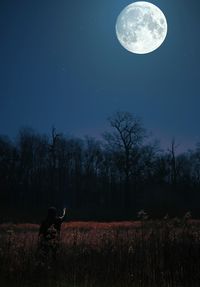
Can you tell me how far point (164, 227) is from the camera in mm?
10508

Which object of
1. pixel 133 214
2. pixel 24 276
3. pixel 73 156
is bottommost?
pixel 24 276

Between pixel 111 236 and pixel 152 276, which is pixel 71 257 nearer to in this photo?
pixel 111 236

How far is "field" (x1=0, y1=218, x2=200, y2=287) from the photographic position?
9617 mm

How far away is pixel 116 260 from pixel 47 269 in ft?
4.84

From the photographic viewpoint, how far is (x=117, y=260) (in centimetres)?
1044

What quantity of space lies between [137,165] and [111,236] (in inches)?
2561

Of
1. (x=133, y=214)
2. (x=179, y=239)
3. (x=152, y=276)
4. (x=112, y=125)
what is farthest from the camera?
(x=112, y=125)

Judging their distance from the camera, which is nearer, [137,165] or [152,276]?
[152,276]

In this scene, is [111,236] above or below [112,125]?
below

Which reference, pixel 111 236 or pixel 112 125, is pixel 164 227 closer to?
pixel 111 236

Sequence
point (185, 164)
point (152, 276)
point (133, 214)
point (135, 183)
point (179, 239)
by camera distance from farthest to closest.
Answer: point (185, 164) < point (135, 183) < point (133, 214) < point (179, 239) < point (152, 276)

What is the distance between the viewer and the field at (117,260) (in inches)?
379

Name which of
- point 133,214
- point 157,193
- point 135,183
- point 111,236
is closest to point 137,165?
point 135,183

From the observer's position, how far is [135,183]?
3214 inches
